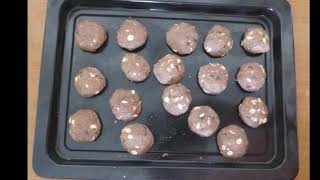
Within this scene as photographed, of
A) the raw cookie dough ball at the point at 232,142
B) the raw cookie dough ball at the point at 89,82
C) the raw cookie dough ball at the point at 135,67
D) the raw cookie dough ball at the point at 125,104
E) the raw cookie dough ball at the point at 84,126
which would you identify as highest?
the raw cookie dough ball at the point at 135,67

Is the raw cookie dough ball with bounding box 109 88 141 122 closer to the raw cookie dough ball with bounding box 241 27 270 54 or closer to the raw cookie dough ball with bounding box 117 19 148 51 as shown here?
the raw cookie dough ball with bounding box 117 19 148 51

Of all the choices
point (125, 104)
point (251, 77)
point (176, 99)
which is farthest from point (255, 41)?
point (125, 104)

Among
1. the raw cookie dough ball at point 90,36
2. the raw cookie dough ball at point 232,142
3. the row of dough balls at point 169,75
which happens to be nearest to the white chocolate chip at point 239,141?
the raw cookie dough ball at point 232,142

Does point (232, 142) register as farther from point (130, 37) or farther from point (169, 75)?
point (130, 37)

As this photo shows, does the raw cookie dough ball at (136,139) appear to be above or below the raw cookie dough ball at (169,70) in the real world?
below

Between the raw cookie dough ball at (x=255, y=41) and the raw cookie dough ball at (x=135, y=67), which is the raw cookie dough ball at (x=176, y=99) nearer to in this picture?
the raw cookie dough ball at (x=135, y=67)
